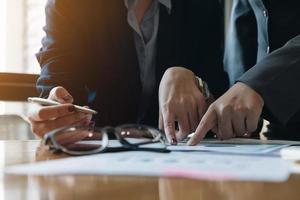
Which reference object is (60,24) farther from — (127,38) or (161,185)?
(161,185)

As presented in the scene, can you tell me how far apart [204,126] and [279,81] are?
0.16 meters

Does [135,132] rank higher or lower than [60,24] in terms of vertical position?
lower

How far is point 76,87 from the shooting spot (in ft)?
4.09

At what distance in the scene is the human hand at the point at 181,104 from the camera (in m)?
0.88

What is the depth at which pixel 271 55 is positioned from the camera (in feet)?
2.81

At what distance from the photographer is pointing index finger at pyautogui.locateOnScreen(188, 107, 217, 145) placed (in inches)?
29.6

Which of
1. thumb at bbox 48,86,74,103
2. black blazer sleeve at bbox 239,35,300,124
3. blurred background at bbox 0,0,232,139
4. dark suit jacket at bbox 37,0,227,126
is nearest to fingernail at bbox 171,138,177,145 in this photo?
black blazer sleeve at bbox 239,35,300,124

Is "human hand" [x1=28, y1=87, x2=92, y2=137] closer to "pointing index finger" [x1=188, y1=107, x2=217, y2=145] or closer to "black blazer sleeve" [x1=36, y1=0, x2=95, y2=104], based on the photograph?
"pointing index finger" [x1=188, y1=107, x2=217, y2=145]

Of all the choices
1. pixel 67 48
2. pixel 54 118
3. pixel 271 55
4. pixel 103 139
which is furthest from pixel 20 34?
pixel 103 139

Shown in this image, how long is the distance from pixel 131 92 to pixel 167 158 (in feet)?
2.41

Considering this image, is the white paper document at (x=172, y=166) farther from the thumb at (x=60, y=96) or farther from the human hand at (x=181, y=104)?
the thumb at (x=60, y=96)

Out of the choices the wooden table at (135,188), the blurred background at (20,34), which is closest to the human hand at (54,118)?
the wooden table at (135,188)

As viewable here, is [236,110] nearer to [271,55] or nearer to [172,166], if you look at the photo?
[271,55]

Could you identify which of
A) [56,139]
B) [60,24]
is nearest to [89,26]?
[60,24]
